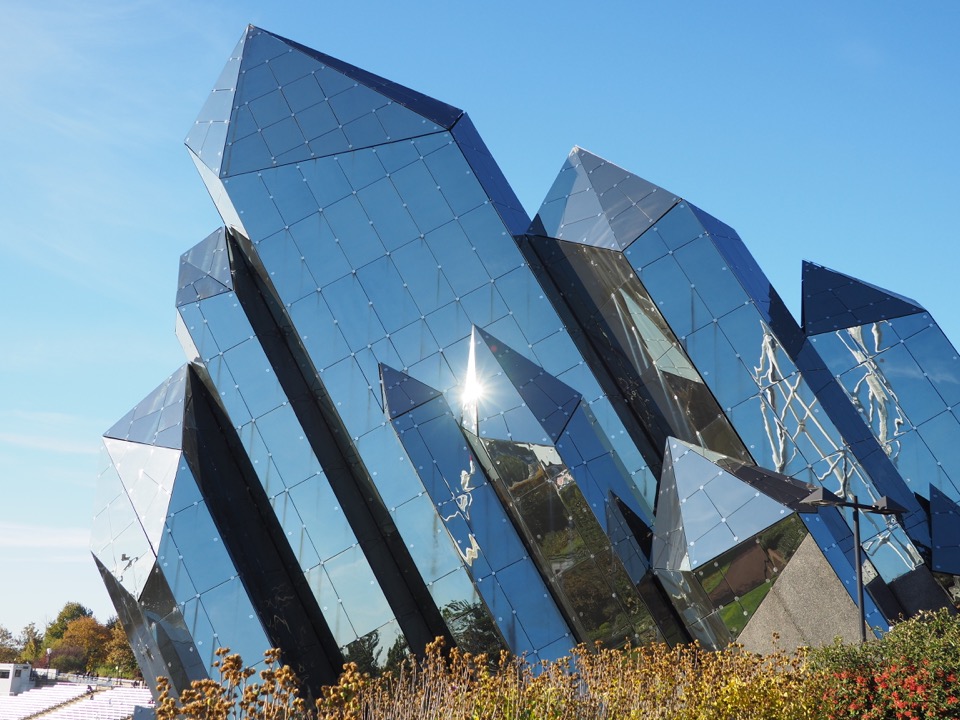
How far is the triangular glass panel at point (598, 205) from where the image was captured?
760 inches

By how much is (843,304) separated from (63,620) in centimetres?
9214

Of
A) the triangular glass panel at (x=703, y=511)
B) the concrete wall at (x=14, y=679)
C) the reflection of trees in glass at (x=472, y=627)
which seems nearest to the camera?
the triangular glass panel at (x=703, y=511)

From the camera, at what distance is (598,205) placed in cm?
2008

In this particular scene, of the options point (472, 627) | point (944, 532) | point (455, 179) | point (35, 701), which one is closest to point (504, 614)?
point (472, 627)

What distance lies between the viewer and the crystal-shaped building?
55.9 ft

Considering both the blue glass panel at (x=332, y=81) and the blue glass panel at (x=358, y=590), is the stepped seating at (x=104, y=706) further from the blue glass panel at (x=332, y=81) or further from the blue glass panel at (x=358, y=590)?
the blue glass panel at (x=332, y=81)

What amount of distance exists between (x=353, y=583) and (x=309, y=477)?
8.29 feet

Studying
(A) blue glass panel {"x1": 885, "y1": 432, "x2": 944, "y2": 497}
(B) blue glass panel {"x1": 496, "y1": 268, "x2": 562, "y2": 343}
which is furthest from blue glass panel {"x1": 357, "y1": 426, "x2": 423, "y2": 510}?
(A) blue glass panel {"x1": 885, "y1": 432, "x2": 944, "y2": 497}

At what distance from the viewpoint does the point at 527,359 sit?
18719 millimetres

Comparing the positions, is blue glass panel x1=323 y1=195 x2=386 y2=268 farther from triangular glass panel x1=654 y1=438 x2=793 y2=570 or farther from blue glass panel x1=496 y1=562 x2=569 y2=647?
triangular glass panel x1=654 y1=438 x2=793 y2=570

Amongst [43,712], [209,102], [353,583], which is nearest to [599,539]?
[353,583]

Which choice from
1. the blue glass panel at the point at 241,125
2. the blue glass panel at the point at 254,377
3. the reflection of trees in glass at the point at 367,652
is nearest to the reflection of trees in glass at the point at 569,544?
the reflection of trees in glass at the point at 367,652

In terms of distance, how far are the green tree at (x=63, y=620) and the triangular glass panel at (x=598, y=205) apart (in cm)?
8437

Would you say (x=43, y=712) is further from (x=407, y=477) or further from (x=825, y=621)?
(x=825, y=621)
